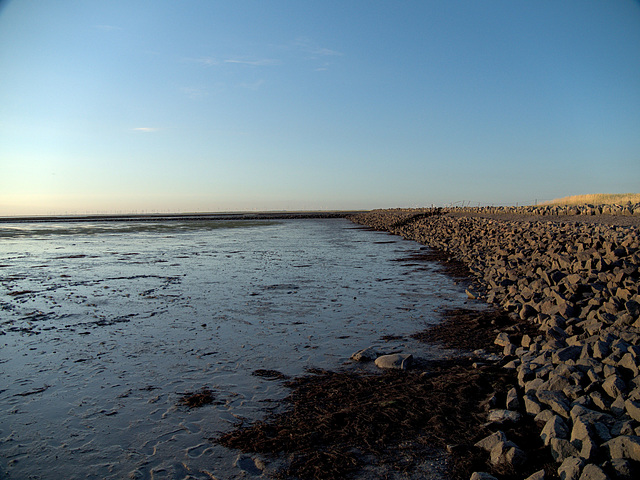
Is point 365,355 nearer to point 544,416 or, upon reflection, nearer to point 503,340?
point 503,340

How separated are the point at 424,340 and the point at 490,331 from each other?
4.20 ft

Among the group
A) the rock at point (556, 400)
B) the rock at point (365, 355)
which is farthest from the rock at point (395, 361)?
the rock at point (556, 400)

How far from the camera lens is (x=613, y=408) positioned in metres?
3.59

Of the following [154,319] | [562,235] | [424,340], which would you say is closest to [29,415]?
[154,319]

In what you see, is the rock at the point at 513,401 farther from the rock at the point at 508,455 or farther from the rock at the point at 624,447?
the rock at the point at 624,447

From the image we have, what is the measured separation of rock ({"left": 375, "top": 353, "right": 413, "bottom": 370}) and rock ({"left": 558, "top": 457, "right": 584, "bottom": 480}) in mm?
2342

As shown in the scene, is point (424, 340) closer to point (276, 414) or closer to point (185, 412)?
point (276, 414)

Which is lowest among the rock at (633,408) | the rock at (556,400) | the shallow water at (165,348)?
the shallow water at (165,348)

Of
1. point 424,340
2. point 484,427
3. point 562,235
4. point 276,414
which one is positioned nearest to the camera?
point 484,427

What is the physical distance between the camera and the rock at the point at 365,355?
5613 millimetres

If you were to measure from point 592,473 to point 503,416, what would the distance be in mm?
1095

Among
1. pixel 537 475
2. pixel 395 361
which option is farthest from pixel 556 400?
pixel 395 361

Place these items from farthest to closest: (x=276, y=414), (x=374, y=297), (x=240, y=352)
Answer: (x=374, y=297)
(x=240, y=352)
(x=276, y=414)

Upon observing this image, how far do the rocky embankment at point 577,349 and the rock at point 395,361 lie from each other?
4.08 ft
